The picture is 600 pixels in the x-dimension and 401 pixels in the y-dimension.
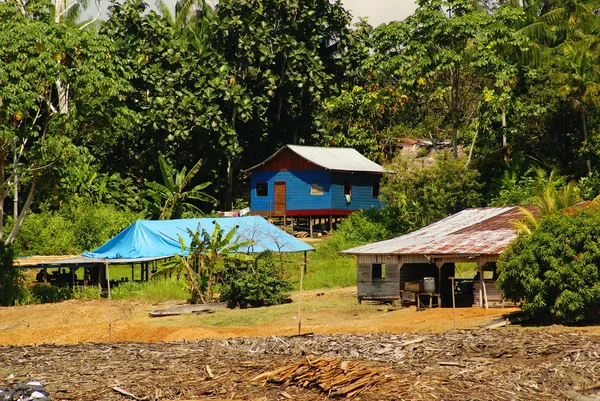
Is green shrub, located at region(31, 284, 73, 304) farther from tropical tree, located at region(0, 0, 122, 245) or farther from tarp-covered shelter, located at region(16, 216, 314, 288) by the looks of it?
tropical tree, located at region(0, 0, 122, 245)

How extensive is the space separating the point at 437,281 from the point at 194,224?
39.3 ft

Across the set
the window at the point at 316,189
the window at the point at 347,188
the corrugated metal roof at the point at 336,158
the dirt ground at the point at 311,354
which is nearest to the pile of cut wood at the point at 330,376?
the dirt ground at the point at 311,354

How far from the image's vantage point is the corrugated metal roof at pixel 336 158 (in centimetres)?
5466

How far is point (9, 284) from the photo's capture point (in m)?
38.0

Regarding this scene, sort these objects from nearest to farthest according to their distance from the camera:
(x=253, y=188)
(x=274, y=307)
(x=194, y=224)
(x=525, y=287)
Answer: (x=525, y=287), (x=274, y=307), (x=194, y=224), (x=253, y=188)

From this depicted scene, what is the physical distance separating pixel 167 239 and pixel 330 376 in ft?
78.7

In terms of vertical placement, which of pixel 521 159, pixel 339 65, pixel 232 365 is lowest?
pixel 232 365

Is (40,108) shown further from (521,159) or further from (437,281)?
(521,159)

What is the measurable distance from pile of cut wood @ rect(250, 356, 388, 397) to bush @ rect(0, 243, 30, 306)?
2082 centimetres

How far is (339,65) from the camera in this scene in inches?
2325

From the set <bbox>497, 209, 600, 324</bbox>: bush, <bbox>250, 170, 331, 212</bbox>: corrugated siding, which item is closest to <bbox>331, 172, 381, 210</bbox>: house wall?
<bbox>250, 170, 331, 212</bbox>: corrugated siding

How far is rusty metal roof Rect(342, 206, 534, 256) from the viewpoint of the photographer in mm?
32625

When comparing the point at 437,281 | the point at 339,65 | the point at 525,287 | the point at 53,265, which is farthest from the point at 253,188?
the point at 525,287

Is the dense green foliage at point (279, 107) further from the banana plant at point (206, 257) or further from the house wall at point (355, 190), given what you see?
the house wall at point (355, 190)
